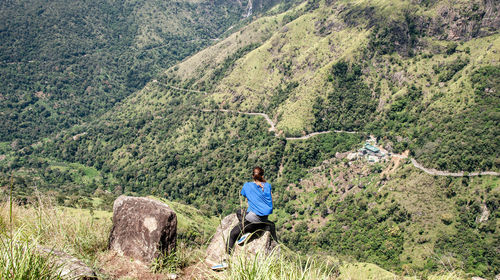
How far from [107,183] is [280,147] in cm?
6518

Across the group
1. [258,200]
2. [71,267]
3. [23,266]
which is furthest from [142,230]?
[23,266]

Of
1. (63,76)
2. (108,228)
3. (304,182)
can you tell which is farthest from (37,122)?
(108,228)

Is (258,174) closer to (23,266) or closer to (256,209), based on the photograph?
(256,209)

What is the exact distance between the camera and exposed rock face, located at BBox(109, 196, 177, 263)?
28.2 feet

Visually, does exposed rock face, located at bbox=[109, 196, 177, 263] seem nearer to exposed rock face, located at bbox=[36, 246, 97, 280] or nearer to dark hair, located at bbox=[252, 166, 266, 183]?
exposed rock face, located at bbox=[36, 246, 97, 280]

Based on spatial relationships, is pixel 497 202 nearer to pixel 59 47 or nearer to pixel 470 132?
pixel 470 132

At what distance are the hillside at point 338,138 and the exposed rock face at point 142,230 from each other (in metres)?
49.2

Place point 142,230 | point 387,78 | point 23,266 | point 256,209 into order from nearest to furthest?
point 23,266, point 256,209, point 142,230, point 387,78

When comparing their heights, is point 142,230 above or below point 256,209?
above

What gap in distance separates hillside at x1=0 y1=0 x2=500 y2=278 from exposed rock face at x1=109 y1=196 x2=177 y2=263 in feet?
162

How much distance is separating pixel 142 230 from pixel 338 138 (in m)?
94.1

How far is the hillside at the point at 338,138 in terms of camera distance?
2525 inches

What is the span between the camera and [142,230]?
8.82 m

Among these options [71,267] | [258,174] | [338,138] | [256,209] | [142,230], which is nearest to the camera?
[71,267]
